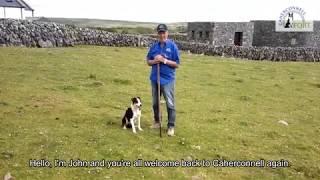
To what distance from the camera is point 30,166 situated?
8.98 m

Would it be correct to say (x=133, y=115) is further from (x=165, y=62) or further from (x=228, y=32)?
(x=228, y=32)

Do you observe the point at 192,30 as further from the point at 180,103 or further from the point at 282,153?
the point at 282,153

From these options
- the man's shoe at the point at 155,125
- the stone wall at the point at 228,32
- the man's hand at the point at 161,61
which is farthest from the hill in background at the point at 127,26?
the man's hand at the point at 161,61

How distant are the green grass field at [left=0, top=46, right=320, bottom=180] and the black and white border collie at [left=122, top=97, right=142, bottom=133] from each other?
0.26 metres

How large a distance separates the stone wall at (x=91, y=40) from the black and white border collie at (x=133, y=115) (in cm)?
2059

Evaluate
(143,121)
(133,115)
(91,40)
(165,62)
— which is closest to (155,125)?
(143,121)

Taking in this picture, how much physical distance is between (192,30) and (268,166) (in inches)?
1660

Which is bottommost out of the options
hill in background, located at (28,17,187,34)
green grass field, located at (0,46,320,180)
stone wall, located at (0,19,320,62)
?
green grass field, located at (0,46,320,180)

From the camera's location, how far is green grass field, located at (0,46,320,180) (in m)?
9.57

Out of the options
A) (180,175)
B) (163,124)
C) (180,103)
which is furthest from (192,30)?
(180,175)

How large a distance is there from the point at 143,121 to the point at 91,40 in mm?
23713

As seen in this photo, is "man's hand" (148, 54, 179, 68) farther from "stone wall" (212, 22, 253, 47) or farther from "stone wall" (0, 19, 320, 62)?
"stone wall" (212, 22, 253, 47)

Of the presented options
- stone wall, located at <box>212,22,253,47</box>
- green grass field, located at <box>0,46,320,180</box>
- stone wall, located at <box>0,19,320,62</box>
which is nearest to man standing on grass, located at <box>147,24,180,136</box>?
green grass field, located at <box>0,46,320,180</box>

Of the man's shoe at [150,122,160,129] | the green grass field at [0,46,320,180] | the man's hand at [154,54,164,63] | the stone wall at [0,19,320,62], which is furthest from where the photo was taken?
the stone wall at [0,19,320,62]
